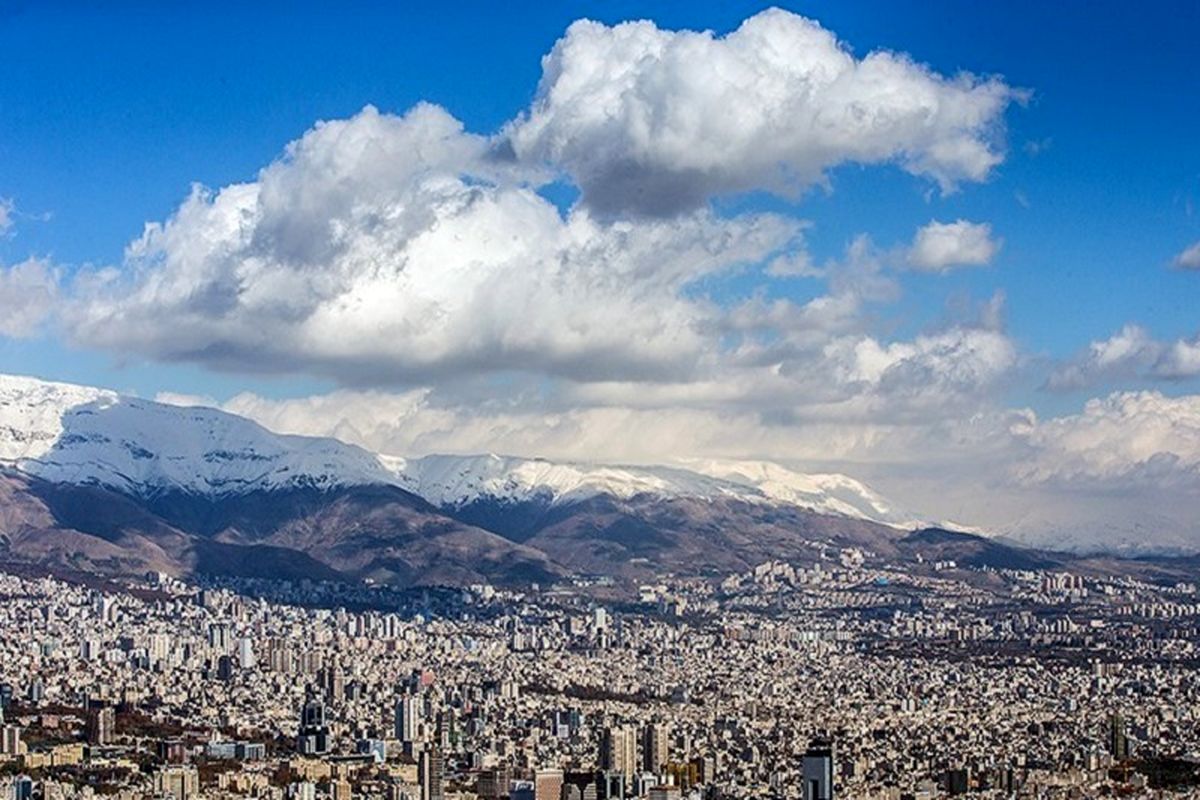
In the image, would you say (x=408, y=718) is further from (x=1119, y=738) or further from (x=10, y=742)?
(x=1119, y=738)

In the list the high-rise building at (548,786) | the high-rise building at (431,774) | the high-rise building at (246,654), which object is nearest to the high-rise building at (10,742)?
the high-rise building at (431,774)

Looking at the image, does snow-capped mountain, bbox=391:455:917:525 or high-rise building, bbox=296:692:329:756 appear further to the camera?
snow-capped mountain, bbox=391:455:917:525

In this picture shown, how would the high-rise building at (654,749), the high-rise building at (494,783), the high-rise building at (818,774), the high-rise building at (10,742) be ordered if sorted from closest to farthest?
the high-rise building at (494,783) < the high-rise building at (818,774) < the high-rise building at (654,749) < the high-rise building at (10,742)

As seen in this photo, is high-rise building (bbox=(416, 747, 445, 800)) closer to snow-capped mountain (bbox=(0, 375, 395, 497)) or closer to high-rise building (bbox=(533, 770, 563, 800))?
high-rise building (bbox=(533, 770, 563, 800))

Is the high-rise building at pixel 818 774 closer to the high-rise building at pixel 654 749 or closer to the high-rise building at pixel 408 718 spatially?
the high-rise building at pixel 654 749

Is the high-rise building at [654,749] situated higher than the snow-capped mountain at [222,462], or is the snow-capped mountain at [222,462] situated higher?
the snow-capped mountain at [222,462]

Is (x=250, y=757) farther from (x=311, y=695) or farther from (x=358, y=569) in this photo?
(x=358, y=569)

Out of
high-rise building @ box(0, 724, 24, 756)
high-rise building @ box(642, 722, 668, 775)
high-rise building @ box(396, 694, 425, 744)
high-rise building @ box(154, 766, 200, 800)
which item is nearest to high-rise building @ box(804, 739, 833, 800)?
high-rise building @ box(642, 722, 668, 775)

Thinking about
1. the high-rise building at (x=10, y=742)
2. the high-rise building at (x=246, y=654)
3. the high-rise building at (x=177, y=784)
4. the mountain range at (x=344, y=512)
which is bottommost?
the high-rise building at (x=177, y=784)
